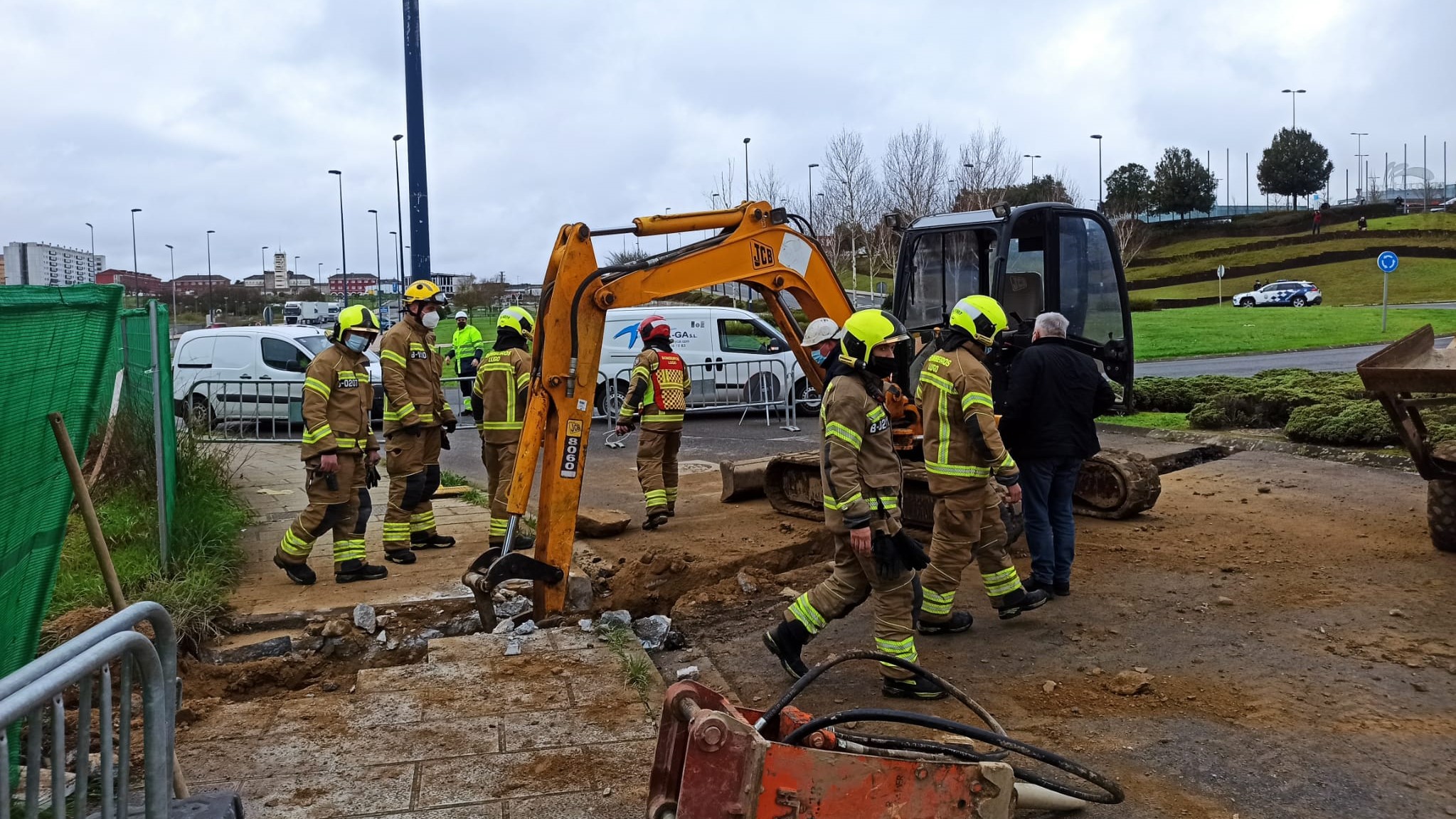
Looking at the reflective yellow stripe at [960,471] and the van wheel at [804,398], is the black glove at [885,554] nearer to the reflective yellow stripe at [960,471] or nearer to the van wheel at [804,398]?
the reflective yellow stripe at [960,471]

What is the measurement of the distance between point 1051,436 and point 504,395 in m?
4.80

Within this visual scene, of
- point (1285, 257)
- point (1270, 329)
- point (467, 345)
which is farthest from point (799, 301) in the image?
point (1285, 257)

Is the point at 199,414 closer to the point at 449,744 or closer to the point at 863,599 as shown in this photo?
the point at 449,744

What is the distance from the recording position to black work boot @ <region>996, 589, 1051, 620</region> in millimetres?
7105

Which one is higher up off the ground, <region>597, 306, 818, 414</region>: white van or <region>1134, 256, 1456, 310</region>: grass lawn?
<region>1134, 256, 1456, 310</region>: grass lawn

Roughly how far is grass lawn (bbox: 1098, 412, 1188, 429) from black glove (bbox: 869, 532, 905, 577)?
1007 cm

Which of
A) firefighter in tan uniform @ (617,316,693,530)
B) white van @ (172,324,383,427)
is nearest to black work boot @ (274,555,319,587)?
firefighter in tan uniform @ (617,316,693,530)

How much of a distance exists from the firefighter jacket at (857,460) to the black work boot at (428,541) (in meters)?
4.67

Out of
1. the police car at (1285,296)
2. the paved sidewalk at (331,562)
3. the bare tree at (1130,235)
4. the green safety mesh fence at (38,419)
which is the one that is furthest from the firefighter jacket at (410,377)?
the police car at (1285,296)

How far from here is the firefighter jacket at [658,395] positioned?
1070 centimetres

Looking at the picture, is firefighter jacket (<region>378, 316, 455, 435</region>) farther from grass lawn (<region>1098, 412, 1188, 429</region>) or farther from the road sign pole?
the road sign pole

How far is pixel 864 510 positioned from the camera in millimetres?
5805

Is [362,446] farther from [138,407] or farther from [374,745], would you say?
[374,745]

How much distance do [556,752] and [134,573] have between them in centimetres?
424
